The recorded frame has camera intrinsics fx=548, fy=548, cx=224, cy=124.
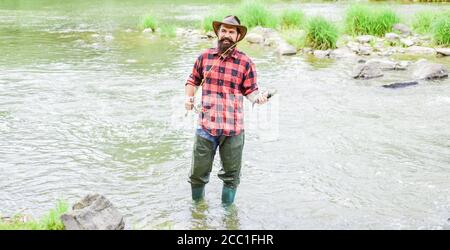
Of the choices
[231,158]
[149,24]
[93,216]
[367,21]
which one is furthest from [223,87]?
[149,24]

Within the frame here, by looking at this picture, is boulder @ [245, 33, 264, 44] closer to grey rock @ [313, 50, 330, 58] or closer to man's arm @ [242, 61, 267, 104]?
grey rock @ [313, 50, 330, 58]

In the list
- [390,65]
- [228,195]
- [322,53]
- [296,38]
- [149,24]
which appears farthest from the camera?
[149,24]

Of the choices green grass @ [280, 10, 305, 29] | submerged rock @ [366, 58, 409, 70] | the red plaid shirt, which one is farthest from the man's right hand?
green grass @ [280, 10, 305, 29]

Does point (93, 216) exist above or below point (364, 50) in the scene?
above

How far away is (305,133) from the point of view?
29.2 ft

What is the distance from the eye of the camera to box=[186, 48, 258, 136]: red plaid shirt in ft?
16.8

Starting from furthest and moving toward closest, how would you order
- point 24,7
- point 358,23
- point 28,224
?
point 24,7
point 358,23
point 28,224

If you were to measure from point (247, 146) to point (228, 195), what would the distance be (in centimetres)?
244

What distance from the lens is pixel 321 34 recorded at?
55.5 feet

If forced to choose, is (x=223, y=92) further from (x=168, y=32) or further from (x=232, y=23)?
(x=168, y=32)

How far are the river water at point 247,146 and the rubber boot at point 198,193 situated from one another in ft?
0.43
